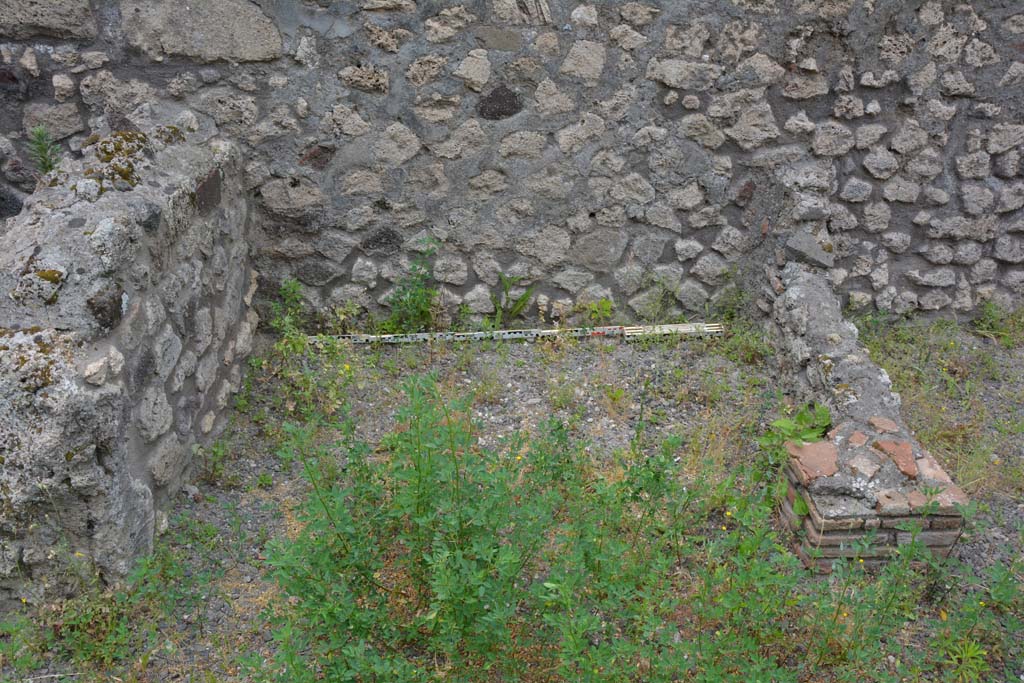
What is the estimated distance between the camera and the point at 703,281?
4.79m

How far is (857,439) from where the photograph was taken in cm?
348

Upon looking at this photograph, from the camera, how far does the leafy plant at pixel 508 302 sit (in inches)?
184

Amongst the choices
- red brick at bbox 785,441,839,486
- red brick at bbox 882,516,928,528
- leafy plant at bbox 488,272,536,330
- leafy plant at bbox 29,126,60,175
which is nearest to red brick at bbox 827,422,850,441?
red brick at bbox 785,441,839,486

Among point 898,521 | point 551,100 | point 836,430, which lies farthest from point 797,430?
point 551,100

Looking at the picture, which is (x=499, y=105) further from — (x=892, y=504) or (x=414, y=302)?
(x=892, y=504)

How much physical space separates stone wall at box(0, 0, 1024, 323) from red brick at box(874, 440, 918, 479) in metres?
1.49

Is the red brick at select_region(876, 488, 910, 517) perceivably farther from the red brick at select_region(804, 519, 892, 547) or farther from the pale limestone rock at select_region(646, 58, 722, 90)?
the pale limestone rock at select_region(646, 58, 722, 90)

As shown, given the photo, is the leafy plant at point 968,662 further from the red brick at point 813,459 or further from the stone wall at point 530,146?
the stone wall at point 530,146

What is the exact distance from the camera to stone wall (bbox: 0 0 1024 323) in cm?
399

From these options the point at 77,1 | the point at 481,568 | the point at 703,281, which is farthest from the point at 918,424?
the point at 77,1

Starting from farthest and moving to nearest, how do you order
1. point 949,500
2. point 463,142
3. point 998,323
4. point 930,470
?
1. point 998,323
2. point 463,142
3. point 930,470
4. point 949,500

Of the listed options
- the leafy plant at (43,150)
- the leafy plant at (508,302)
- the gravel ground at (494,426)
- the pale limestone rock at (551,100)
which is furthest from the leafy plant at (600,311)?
the leafy plant at (43,150)

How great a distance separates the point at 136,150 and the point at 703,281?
3062mm

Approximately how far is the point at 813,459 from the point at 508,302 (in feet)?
6.46
